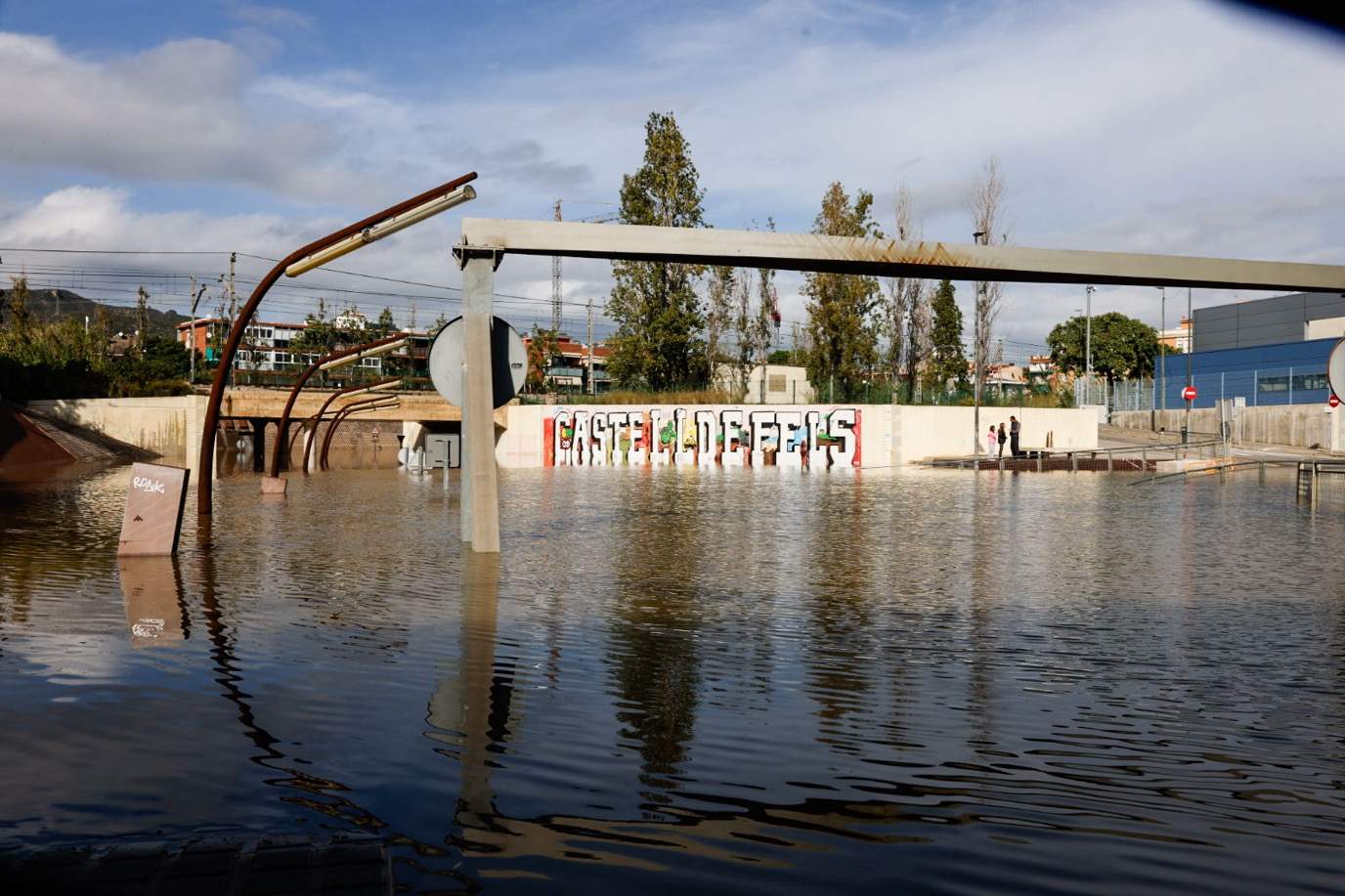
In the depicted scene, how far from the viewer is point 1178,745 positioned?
4.76 metres

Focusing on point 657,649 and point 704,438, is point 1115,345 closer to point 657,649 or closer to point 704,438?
point 704,438

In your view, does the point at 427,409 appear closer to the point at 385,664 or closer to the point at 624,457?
the point at 624,457

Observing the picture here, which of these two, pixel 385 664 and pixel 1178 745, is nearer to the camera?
pixel 1178 745

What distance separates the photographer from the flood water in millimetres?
3504

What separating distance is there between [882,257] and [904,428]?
40.6m

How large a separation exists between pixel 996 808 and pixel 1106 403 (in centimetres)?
8009

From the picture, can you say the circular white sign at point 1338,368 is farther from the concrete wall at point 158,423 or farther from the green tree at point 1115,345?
the green tree at point 1115,345

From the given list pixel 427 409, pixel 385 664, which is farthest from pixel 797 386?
pixel 385 664

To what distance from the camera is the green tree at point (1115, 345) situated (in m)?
103

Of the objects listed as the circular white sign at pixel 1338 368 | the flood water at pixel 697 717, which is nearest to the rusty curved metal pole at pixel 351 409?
the flood water at pixel 697 717

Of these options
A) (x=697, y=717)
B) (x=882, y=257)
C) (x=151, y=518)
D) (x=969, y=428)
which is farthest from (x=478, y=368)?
(x=969, y=428)

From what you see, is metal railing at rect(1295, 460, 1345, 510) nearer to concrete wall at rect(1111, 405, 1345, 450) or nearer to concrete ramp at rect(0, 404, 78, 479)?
concrete wall at rect(1111, 405, 1345, 450)

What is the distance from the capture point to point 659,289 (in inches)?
2274

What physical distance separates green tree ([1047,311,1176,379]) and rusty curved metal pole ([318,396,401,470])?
2891 inches
